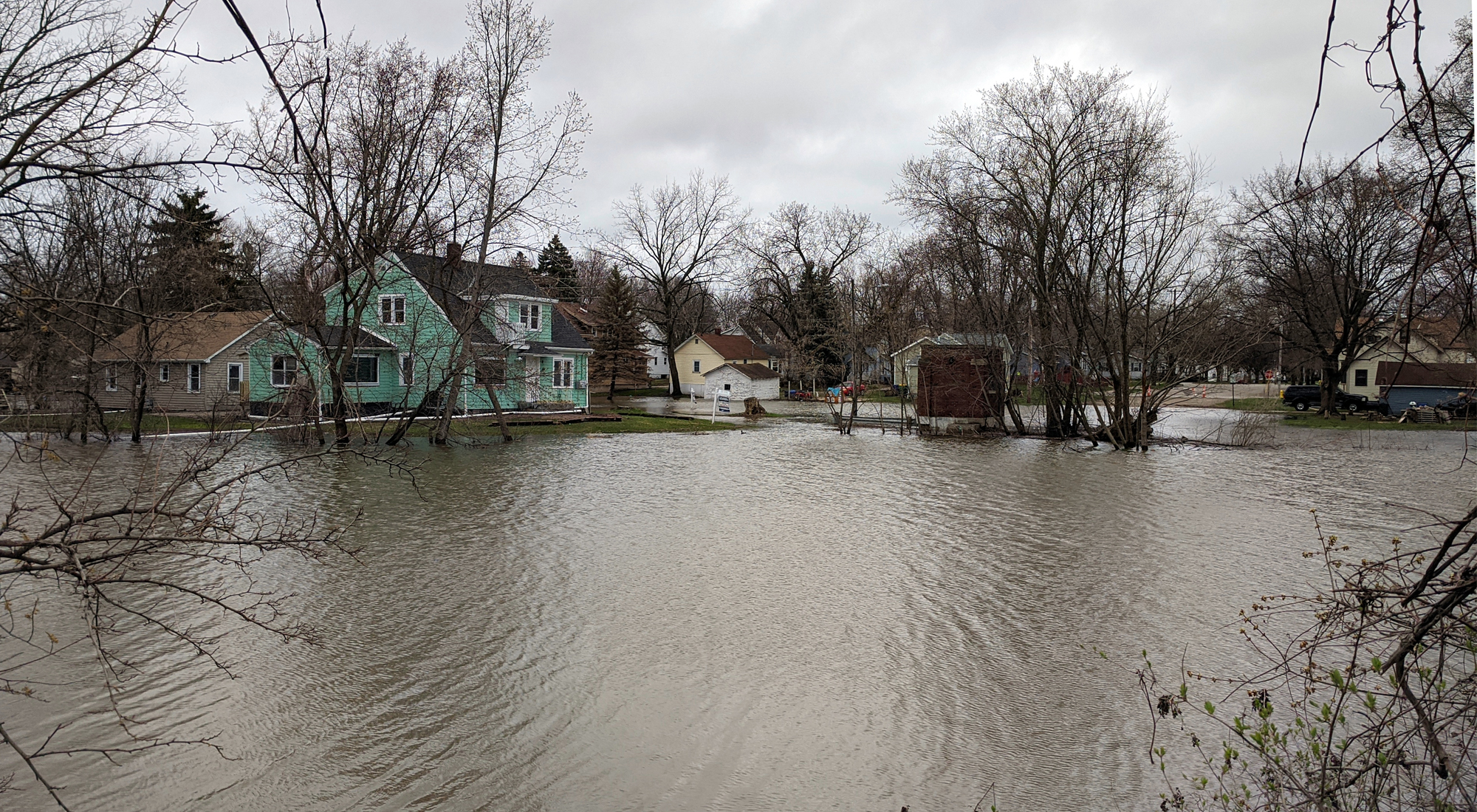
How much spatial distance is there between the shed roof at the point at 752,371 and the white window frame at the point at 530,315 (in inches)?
725

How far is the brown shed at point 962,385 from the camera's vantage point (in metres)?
30.1

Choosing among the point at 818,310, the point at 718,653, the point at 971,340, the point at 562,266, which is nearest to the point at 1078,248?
the point at 971,340

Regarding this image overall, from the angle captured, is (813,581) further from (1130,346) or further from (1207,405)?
(1207,405)

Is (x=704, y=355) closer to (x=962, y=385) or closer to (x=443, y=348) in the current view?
(x=443, y=348)

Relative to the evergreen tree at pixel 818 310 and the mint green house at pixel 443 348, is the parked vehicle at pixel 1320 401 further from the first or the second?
the mint green house at pixel 443 348

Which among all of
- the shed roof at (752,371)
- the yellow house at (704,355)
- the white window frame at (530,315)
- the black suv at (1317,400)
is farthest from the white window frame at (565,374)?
the black suv at (1317,400)

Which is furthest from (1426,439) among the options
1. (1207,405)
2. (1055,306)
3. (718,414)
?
(718,414)

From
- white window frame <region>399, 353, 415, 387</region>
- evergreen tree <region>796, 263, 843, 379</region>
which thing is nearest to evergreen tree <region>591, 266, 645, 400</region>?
evergreen tree <region>796, 263, 843, 379</region>

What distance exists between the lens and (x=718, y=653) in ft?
27.2

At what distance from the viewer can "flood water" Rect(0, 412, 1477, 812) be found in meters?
5.93

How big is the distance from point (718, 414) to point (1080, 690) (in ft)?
115

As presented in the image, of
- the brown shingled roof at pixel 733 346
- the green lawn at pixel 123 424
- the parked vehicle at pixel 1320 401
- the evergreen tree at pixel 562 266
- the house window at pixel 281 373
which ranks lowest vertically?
the green lawn at pixel 123 424

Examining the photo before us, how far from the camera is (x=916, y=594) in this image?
1031 cm

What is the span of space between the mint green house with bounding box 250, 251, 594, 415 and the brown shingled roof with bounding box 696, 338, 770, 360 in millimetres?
25279
